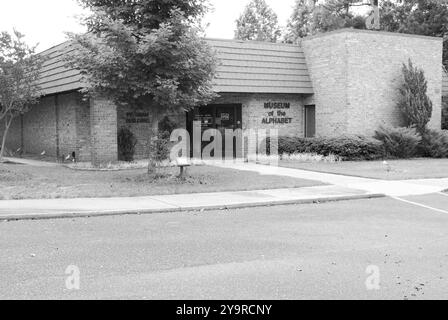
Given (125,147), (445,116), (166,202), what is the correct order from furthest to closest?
(445,116)
(125,147)
(166,202)

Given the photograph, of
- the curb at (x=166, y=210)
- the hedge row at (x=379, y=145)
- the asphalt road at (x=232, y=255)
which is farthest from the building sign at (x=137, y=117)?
the asphalt road at (x=232, y=255)

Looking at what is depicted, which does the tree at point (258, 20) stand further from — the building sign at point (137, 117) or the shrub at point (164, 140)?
the building sign at point (137, 117)

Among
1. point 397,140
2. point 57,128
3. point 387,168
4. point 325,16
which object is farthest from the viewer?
point 325,16

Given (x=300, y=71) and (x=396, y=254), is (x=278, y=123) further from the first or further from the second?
(x=396, y=254)

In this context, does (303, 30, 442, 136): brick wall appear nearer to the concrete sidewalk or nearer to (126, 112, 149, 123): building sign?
(126, 112, 149, 123): building sign

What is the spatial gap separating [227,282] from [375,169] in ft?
44.2

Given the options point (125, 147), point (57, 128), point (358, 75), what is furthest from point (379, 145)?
point (57, 128)

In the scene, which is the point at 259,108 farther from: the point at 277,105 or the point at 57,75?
the point at 57,75

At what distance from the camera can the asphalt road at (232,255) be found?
18.4ft

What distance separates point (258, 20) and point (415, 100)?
37039 mm

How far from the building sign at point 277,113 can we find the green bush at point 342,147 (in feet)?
6.07

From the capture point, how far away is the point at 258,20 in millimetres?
58406

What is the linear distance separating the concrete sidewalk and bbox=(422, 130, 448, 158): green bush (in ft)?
37.5

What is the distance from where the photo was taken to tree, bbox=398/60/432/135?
23703 mm
